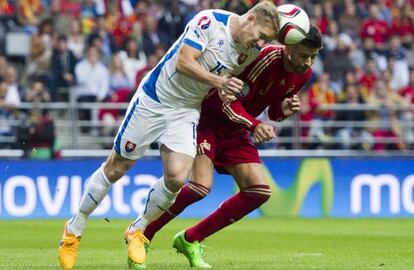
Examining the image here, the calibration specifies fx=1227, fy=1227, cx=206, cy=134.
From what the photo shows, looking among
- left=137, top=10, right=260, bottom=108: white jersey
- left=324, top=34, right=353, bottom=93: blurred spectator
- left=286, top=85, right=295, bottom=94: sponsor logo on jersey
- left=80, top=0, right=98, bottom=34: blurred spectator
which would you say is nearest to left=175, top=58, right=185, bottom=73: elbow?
left=137, top=10, right=260, bottom=108: white jersey

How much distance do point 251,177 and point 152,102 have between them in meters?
1.34

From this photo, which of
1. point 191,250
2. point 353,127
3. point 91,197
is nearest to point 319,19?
point 353,127

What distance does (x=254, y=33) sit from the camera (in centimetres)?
1030

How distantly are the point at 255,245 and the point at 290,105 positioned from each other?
3.63 m

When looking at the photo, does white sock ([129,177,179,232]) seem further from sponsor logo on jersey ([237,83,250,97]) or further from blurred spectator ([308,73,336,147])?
blurred spectator ([308,73,336,147])

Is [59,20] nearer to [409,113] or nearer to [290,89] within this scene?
[409,113]

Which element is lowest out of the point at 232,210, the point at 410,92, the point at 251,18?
the point at 410,92

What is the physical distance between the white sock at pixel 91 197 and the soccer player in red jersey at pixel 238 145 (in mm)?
858

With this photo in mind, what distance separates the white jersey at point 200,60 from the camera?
1046cm

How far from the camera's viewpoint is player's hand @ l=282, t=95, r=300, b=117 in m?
11.4

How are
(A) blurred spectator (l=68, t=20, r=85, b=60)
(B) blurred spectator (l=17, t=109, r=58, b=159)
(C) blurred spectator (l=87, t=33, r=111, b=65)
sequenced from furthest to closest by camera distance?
(A) blurred spectator (l=68, t=20, r=85, b=60)
(C) blurred spectator (l=87, t=33, r=111, b=65)
(B) blurred spectator (l=17, t=109, r=58, b=159)

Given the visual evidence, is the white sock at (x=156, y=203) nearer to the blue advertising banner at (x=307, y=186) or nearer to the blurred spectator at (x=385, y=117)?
the blue advertising banner at (x=307, y=186)

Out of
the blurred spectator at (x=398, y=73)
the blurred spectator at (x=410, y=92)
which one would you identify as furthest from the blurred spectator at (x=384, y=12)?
the blurred spectator at (x=410, y=92)

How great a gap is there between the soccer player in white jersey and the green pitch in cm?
48
